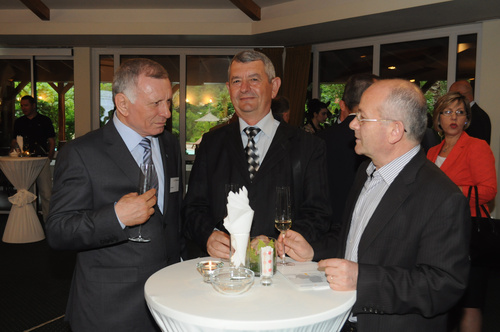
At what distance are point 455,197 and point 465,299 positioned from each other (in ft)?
6.29

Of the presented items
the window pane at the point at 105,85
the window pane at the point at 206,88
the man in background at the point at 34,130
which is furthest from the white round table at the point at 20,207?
the window pane at the point at 206,88

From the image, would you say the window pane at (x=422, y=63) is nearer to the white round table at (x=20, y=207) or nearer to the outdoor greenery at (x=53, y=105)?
the white round table at (x=20, y=207)

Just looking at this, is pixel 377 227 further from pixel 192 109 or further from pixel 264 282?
pixel 192 109

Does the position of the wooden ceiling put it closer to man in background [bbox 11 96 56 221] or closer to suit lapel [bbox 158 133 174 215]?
man in background [bbox 11 96 56 221]

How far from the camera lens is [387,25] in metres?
6.68

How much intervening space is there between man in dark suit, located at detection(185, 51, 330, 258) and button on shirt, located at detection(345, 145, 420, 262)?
354 mm

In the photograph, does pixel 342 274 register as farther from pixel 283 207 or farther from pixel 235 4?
pixel 235 4

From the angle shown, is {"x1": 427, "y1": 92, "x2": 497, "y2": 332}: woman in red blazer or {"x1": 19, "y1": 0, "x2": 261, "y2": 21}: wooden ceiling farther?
{"x1": 19, "y1": 0, "x2": 261, "y2": 21}: wooden ceiling

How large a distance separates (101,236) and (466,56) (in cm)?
638

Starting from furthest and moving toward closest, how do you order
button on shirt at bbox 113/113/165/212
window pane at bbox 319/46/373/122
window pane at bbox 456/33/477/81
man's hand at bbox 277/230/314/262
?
window pane at bbox 319/46/373/122, window pane at bbox 456/33/477/81, button on shirt at bbox 113/113/165/212, man's hand at bbox 277/230/314/262

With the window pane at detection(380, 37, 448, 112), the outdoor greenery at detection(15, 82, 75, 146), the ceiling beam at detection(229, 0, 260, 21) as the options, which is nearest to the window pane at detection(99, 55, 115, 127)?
the outdoor greenery at detection(15, 82, 75, 146)

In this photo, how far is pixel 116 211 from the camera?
1877mm

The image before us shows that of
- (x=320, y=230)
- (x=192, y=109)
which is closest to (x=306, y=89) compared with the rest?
(x=192, y=109)

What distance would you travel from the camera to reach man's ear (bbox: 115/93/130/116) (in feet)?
6.96
